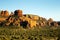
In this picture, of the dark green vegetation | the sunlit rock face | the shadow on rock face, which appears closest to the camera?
the dark green vegetation

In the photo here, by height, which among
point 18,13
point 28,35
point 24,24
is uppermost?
point 18,13

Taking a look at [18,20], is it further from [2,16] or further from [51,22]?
[51,22]

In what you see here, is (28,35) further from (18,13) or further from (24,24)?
(18,13)

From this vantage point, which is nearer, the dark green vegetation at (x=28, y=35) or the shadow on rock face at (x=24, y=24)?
the dark green vegetation at (x=28, y=35)

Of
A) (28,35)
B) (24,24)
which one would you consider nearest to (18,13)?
(24,24)

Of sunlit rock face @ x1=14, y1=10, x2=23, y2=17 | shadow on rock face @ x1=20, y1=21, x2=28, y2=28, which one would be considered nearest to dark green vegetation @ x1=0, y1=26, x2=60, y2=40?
shadow on rock face @ x1=20, y1=21, x2=28, y2=28

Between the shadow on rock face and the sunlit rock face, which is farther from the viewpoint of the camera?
the sunlit rock face

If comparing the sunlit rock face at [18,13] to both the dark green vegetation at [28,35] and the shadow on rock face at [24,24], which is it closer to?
the shadow on rock face at [24,24]

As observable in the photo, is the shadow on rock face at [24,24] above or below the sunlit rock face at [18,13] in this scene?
below

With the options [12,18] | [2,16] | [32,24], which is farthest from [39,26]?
[2,16]

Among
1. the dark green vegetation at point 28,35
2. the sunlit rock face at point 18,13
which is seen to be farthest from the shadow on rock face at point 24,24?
the dark green vegetation at point 28,35

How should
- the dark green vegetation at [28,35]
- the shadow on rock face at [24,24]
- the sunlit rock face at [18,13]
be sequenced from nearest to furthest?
the dark green vegetation at [28,35], the shadow on rock face at [24,24], the sunlit rock face at [18,13]

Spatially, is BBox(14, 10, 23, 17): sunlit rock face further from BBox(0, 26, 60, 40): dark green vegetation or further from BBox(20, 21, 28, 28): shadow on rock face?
BBox(0, 26, 60, 40): dark green vegetation

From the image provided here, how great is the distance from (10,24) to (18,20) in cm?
803
